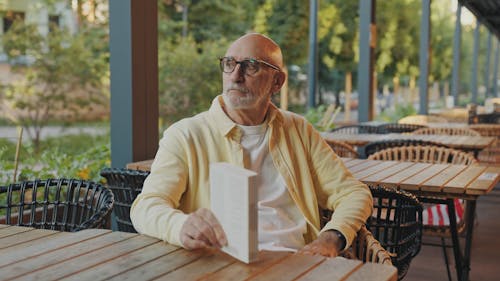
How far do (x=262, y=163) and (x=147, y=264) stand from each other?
638 mm

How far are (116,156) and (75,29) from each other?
26.8 ft

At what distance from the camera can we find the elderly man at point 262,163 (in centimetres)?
189

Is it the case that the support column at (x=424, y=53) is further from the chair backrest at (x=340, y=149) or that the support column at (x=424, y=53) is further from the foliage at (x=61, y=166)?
the foliage at (x=61, y=166)

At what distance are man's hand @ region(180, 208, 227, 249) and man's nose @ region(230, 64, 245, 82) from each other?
1.80 feet

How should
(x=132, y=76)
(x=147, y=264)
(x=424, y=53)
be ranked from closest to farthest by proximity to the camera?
(x=147, y=264)
(x=132, y=76)
(x=424, y=53)

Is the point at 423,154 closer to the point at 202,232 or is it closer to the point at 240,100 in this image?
the point at 240,100

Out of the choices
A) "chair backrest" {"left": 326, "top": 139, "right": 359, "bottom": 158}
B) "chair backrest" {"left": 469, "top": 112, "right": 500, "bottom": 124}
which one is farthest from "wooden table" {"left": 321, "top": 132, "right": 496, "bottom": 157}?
"chair backrest" {"left": 469, "top": 112, "right": 500, "bottom": 124}

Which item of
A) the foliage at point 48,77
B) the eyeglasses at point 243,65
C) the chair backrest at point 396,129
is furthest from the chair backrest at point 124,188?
the foliage at point 48,77

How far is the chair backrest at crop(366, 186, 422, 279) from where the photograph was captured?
2369mm

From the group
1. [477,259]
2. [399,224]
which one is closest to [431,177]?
[399,224]

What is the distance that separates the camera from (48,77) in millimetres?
9648

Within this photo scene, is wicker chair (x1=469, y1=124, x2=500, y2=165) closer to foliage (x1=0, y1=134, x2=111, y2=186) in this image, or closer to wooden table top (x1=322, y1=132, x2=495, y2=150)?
wooden table top (x1=322, y1=132, x2=495, y2=150)

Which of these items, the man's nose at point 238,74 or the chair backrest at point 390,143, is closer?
the man's nose at point 238,74

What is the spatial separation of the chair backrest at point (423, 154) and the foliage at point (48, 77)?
6.28 meters
